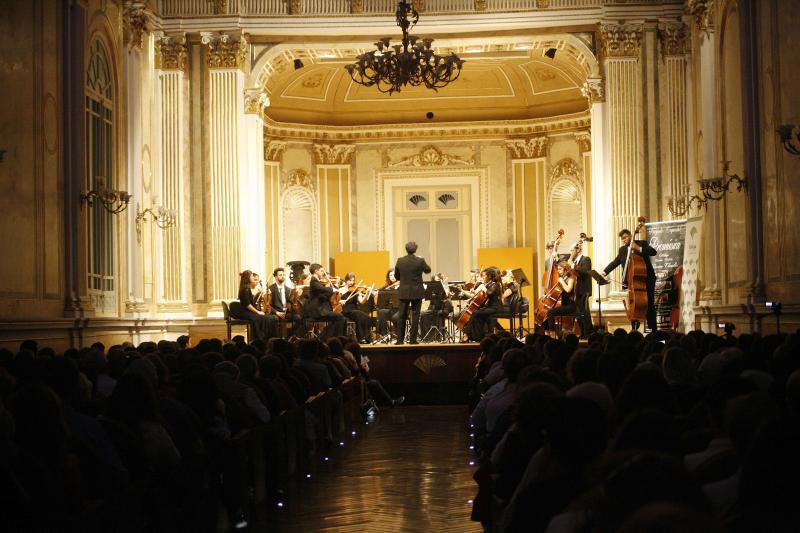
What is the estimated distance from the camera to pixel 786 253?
1258 centimetres

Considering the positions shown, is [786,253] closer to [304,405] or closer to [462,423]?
[462,423]

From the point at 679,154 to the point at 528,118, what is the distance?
275 inches

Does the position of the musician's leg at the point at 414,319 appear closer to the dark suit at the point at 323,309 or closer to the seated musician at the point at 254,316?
the dark suit at the point at 323,309

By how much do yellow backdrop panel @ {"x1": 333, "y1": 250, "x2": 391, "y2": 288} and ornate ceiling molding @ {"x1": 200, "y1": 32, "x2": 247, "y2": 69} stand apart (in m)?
7.13

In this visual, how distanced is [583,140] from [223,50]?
8499 mm

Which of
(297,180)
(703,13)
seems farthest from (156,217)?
(703,13)

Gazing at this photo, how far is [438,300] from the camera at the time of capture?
60.4 ft

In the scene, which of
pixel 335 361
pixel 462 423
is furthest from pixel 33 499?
pixel 462 423

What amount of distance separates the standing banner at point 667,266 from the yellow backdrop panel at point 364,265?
30.9 feet

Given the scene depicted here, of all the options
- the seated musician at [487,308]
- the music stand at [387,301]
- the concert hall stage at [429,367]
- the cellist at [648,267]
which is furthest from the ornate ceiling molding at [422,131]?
the concert hall stage at [429,367]

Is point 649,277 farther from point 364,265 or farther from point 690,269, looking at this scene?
point 364,265

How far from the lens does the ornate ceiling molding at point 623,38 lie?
18812 millimetres

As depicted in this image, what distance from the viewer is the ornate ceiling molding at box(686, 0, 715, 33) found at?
16.2m

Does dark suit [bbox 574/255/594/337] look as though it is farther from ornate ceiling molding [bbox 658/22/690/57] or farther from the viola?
ornate ceiling molding [bbox 658/22/690/57]
